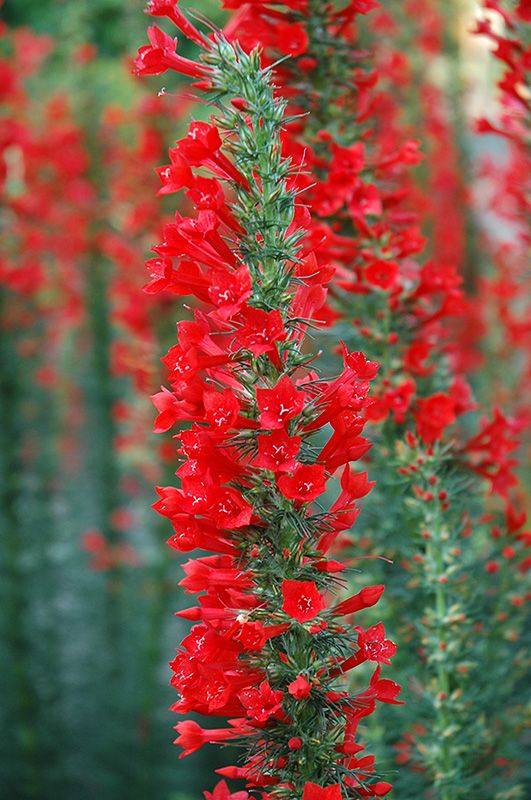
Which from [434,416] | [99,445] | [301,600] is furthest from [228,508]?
[99,445]

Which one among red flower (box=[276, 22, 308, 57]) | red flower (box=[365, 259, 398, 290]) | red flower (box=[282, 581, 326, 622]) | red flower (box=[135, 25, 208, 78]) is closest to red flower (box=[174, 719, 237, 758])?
red flower (box=[282, 581, 326, 622])

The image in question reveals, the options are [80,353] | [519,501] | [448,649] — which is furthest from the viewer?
[80,353]

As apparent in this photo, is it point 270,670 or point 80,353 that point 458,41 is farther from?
point 270,670

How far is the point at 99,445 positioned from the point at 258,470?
17.1 feet

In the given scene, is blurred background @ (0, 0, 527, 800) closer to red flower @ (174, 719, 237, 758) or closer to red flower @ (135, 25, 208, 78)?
red flower @ (135, 25, 208, 78)

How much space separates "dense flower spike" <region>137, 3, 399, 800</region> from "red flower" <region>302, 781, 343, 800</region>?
73mm

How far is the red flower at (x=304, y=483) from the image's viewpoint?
1.36 metres

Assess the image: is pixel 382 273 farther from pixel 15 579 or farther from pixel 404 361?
pixel 15 579

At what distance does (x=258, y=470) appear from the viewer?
1488mm

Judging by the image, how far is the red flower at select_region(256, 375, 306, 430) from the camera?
4.45 feet

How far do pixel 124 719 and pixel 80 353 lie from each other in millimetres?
5356

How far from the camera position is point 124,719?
471cm

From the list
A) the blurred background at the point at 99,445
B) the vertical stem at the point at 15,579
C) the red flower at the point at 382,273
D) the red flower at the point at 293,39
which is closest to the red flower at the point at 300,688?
the red flower at the point at 382,273

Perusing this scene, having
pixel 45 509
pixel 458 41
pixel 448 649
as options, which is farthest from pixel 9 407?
pixel 458 41
